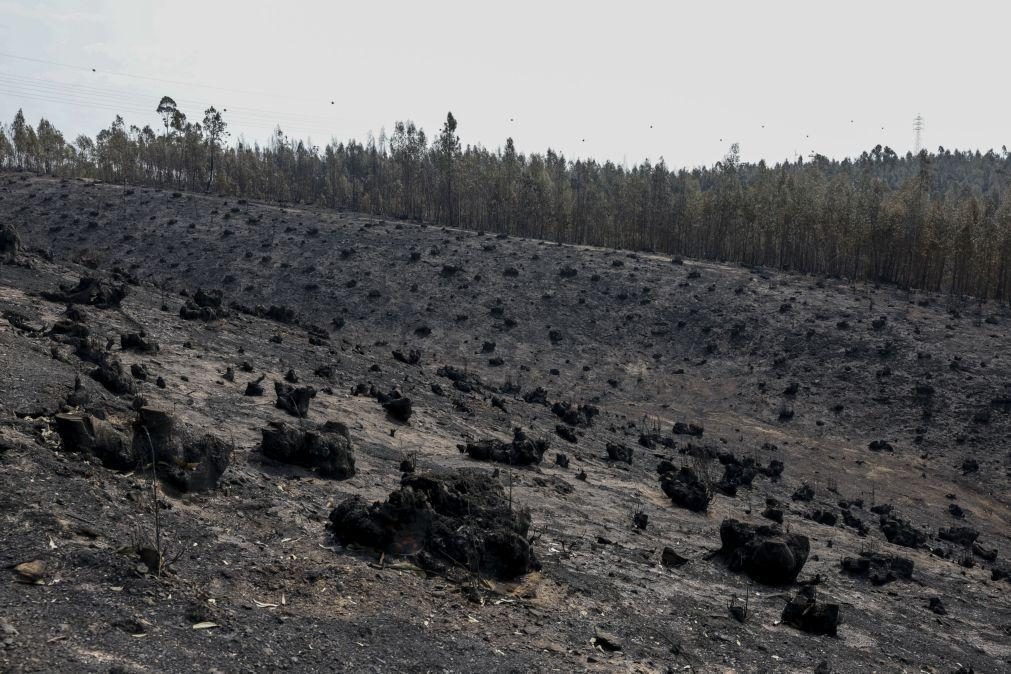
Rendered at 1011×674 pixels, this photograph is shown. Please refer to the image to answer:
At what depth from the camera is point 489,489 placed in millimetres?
19109

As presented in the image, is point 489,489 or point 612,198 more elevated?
point 612,198

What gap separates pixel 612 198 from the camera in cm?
11056

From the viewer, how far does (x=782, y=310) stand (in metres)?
68.8

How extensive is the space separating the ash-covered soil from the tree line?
1523 centimetres

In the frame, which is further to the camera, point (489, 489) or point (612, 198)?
point (612, 198)

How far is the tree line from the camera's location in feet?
263

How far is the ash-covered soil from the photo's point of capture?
43.3 feet

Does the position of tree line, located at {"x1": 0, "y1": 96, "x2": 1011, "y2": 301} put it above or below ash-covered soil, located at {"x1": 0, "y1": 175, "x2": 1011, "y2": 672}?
above

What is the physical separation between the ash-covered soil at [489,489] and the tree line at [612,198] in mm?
15232

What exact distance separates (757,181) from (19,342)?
9834 cm

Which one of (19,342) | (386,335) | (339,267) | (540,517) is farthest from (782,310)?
(19,342)

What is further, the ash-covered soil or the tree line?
the tree line

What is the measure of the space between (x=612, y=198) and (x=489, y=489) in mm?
96131

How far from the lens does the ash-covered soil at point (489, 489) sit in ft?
43.3
